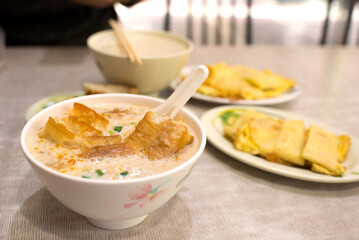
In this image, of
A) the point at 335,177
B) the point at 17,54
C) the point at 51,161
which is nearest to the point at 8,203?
the point at 51,161

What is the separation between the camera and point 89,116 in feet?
2.78

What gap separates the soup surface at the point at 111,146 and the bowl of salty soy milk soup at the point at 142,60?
1.71 ft

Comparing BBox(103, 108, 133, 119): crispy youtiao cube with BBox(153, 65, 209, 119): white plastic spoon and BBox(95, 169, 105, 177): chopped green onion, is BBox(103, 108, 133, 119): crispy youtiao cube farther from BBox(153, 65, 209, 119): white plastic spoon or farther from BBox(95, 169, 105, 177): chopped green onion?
Result: BBox(95, 169, 105, 177): chopped green onion

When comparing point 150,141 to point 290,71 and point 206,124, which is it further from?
point 290,71

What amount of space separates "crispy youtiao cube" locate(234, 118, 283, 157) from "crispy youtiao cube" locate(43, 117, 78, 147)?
0.55 meters

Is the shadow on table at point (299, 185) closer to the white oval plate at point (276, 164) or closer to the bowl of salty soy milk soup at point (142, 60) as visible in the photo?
the white oval plate at point (276, 164)

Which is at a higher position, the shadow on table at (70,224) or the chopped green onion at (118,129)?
the chopped green onion at (118,129)

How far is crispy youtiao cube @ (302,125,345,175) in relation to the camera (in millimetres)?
1028

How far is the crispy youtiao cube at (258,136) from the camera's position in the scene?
111 cm

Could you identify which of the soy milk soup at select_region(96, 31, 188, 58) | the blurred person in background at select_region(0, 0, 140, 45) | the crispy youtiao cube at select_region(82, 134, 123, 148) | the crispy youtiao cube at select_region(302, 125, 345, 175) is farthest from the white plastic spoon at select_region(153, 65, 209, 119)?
the blurred person in background at select_region(0, 0, 140, 45)

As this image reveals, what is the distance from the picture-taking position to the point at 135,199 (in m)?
0.68

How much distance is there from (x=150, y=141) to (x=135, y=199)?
0.16m

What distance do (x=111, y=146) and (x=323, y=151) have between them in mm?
654

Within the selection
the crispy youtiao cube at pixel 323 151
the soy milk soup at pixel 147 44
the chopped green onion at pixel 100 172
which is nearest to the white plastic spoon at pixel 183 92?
the chopped green onion at pixel 100 172
